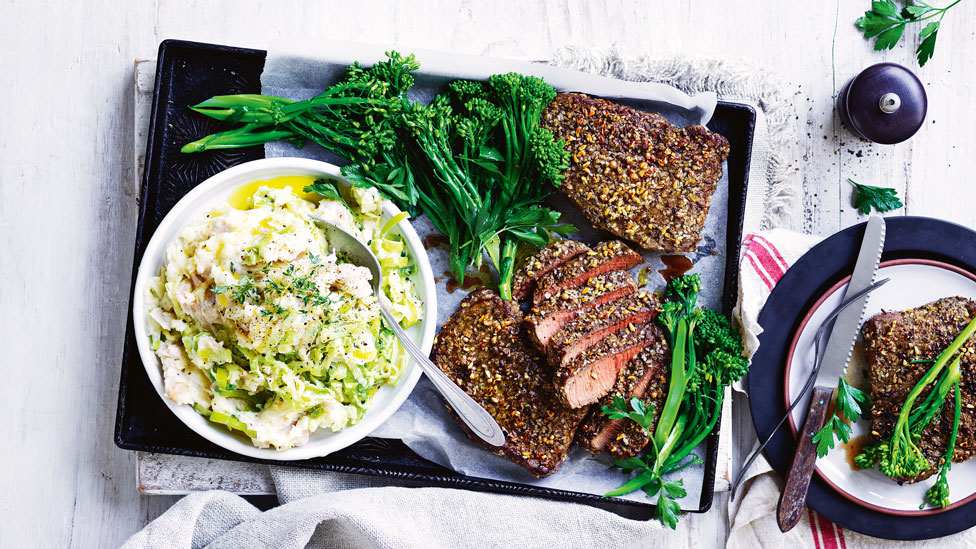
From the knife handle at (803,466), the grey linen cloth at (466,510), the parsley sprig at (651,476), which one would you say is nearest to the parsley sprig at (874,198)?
the grey linen cloth at (466,510)

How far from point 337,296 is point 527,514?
156 cm

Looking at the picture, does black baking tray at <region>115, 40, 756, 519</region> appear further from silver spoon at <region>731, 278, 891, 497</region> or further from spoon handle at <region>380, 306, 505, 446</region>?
spoon handle at <region>380, 306, 505, 446</region>

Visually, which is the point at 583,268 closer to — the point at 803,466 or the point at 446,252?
the point at 446,252

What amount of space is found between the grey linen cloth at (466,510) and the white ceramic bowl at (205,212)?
0.35m

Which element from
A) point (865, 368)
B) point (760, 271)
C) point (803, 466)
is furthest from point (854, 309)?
point (803, 466)

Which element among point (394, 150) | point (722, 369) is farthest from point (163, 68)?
point (722, 369)

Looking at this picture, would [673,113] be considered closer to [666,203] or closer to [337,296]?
[666,203]

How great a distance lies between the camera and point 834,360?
3.80m

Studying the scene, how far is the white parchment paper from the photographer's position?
12.1 ft

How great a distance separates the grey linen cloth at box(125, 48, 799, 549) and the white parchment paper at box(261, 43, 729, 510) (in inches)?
6.6

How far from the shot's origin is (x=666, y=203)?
370cm

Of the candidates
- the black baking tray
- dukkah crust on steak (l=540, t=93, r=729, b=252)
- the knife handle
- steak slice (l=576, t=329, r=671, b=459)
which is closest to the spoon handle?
the black baking tray

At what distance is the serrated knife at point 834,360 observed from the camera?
3.78 metres

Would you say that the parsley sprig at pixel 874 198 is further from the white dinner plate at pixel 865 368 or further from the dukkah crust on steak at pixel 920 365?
the dukkah crust on steak at pixel 920 365
